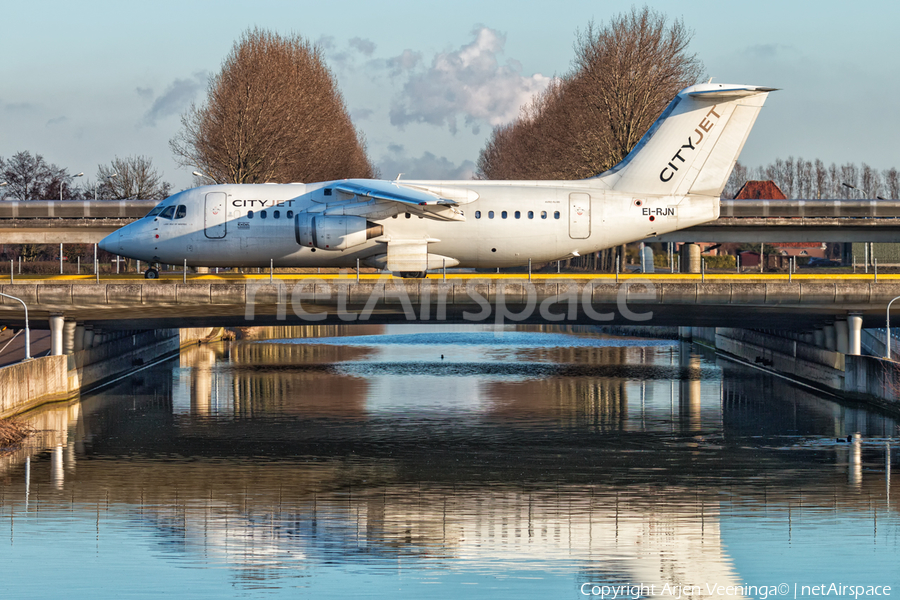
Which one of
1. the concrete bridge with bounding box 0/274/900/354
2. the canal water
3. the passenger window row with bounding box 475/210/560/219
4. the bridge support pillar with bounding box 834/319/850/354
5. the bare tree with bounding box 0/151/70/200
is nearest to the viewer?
the canal water

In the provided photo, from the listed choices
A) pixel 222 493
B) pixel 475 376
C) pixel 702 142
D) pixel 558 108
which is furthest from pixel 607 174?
pixel 558 108

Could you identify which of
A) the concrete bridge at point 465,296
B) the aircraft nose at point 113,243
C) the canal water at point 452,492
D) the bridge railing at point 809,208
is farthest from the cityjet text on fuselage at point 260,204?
the bridge railing at point 809,208

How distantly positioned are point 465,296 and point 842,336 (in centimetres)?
2195

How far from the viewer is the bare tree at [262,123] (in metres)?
92.1

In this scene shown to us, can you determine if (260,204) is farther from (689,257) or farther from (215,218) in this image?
(689,257)

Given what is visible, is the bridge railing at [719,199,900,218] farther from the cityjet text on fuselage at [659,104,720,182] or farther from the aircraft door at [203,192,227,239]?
the aircraft door at [203,192,227,239]

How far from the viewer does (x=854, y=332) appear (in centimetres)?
5434

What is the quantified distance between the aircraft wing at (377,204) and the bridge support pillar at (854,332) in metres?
21.6

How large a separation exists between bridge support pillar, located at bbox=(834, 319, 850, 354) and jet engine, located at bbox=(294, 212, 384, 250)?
2626 centimetres

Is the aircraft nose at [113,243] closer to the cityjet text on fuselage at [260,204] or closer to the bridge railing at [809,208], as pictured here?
the cityjet text on fuselage at [260,204]

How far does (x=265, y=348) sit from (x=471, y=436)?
4482 cm

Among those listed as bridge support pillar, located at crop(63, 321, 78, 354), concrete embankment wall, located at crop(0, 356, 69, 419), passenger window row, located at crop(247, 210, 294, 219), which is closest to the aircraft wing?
passenger window row, located at crop(247, 210, 294, 219)

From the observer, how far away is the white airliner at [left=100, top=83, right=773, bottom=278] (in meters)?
49.0

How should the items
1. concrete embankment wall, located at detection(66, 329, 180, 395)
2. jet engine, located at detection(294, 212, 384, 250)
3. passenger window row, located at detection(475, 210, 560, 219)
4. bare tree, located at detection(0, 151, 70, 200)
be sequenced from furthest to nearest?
bare tree, located at detection(0, 151, 70, 200)
concrete embankment wall, located at detection(66, 329, 180, 395)
passenger window row, located at detection(475, 210, 560, 219)
jet engine, located at detection(294, 212, 384, 250)
